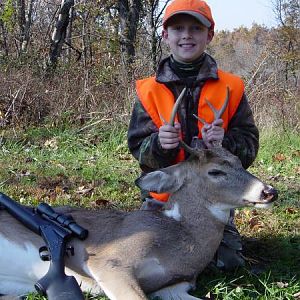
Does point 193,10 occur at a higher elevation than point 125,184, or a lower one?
higher

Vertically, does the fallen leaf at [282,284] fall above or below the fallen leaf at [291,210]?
above

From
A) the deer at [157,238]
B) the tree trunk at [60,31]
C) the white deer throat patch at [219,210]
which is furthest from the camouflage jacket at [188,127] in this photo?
the tree trunk at [60,31]

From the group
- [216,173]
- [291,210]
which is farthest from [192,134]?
[291,210]

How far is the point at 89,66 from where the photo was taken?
35.8 feet

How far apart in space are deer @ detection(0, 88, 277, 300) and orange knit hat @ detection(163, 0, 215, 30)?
706 millimetres

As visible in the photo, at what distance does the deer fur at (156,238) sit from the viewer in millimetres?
3117

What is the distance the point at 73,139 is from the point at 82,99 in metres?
1.36

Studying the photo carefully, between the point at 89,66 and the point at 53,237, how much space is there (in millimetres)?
7992

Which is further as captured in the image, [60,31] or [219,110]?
[60,31]

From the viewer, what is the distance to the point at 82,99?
9.34 metres

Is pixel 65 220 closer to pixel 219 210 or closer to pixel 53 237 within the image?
pixel 53 237

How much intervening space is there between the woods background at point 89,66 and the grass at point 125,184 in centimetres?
52

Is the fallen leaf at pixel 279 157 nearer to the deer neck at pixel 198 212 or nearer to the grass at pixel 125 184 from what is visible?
the grass at pixel 125 184

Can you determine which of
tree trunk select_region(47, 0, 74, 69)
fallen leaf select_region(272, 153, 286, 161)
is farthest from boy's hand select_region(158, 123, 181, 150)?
tree trunk select_region(47, 0, 74, 69)
